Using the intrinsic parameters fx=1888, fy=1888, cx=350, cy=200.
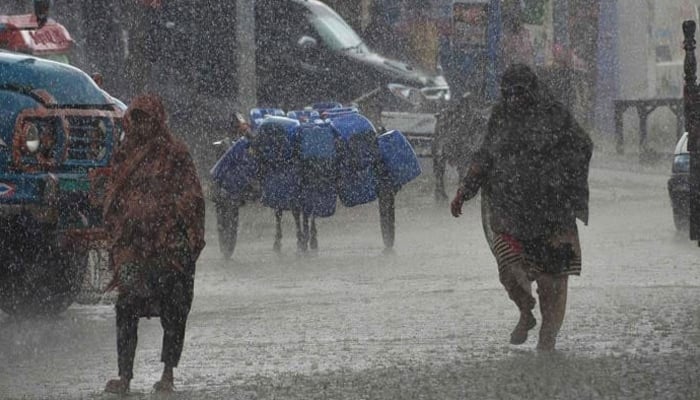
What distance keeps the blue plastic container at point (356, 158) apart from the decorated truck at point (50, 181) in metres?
4.59

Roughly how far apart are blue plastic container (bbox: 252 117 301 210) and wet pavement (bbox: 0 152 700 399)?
61 cm

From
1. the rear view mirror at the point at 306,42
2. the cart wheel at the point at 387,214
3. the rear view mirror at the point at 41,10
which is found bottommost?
the cart wheel at the point at 387,214

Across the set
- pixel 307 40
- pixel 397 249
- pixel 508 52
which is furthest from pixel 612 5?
pixel 397 249

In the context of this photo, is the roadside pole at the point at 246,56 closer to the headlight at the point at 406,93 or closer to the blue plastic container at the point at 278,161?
the headlight at the point at 406,93

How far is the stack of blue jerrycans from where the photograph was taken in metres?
17.7

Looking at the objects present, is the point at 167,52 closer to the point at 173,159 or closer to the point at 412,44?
the point at 412,44

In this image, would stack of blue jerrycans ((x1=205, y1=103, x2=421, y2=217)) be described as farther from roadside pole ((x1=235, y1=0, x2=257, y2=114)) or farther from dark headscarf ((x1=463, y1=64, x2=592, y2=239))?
roadside pole ((x1=235, y1=0, x2=257, y2=114))

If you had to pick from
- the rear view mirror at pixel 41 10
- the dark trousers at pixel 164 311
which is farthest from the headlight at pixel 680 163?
the dark trousers at pixel 164 311

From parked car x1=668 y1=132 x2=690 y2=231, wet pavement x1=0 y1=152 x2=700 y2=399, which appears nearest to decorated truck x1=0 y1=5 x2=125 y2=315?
wet pavement x1=0 y1=152 x2=700 y2=399

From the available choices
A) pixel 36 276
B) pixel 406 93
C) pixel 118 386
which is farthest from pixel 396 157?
pixel 406 93

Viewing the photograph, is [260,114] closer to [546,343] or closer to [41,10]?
[41,10]

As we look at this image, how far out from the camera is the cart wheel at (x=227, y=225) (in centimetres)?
1808

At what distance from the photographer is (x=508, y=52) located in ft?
117

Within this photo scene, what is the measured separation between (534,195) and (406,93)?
1801 centimetres
